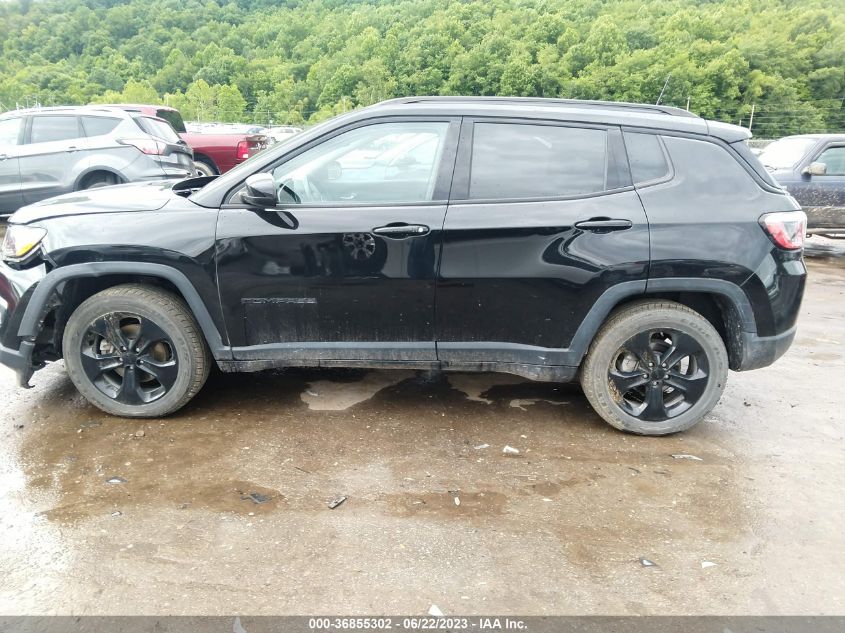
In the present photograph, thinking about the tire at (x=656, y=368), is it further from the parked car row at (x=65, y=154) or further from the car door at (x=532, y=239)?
the parked car row at (x=65, y=154)

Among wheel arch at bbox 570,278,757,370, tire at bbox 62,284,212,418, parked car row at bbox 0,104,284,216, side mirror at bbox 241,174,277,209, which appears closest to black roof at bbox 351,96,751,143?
side mirror at bbox 241,174,277,209

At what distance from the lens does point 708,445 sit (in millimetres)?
3580

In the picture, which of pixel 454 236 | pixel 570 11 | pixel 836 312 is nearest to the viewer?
pixel 454 236

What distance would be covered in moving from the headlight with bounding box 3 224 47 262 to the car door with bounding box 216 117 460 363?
1.06 m

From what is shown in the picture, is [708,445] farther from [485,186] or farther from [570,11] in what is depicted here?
[570,11]

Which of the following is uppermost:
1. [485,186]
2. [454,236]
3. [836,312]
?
[485,186]

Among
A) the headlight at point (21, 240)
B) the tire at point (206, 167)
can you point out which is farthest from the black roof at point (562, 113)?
the tire at point (206, 167)

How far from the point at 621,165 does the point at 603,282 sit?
66 cm

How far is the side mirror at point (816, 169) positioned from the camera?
8.83m

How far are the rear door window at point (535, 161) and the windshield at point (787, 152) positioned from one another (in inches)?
271

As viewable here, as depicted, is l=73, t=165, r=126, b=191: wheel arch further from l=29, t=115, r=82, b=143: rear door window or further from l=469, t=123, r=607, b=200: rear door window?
l=469, t=123, r=607, b=200: rear door window

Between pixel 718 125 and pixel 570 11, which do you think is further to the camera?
pixel 570 11

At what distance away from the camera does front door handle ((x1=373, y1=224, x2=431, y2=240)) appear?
3.39 meters

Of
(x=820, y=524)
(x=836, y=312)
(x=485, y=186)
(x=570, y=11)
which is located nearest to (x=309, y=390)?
(x=485, y=186)
